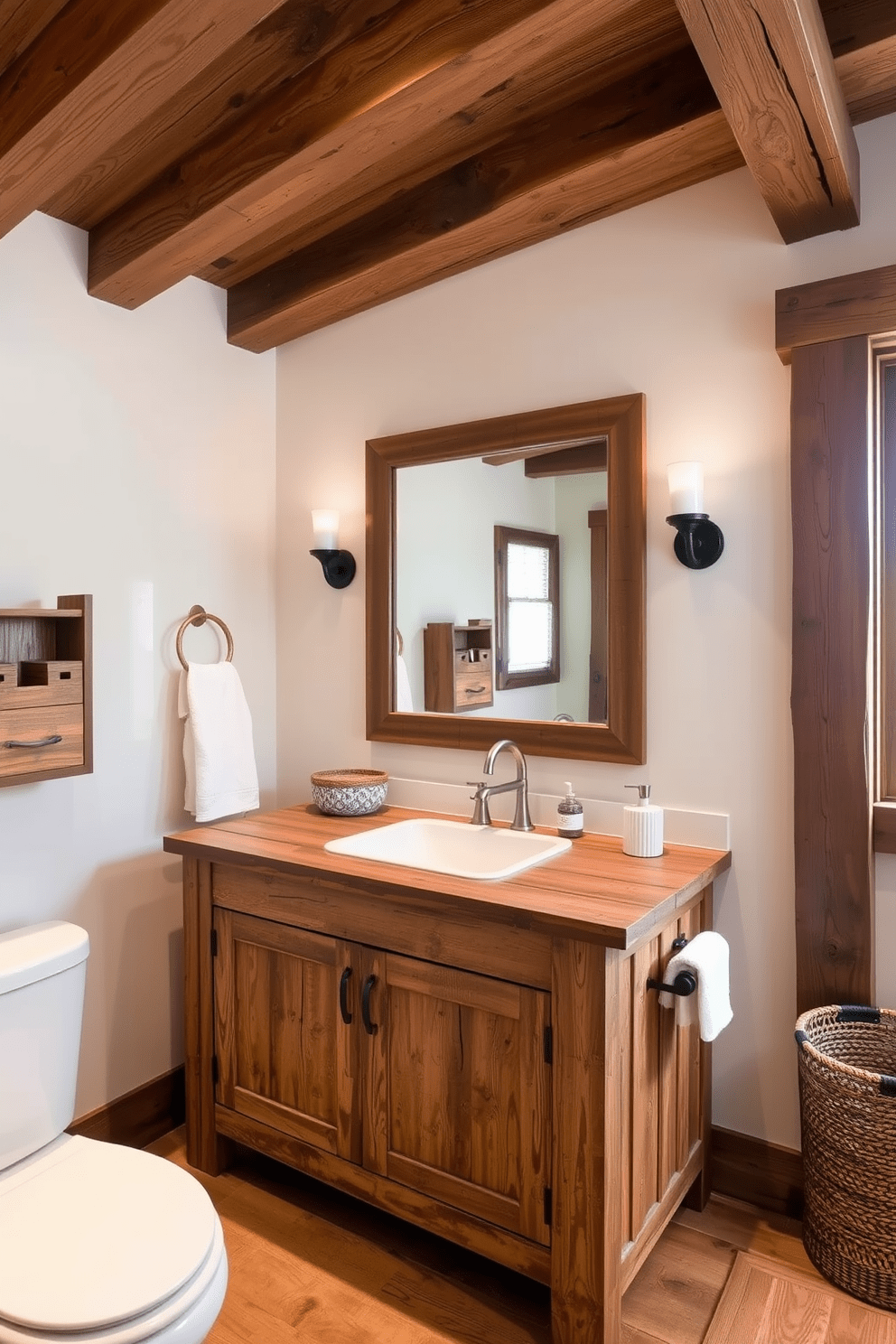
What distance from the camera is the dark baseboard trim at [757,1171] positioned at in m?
1.87

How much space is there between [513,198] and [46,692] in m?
1.50

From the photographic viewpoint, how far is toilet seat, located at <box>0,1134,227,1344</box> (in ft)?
3.96

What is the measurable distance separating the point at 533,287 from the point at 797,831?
1.46 m

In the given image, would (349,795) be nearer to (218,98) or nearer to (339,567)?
(339,567)

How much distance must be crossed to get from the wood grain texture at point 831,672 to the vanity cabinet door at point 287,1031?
99 centimetres

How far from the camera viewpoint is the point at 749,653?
6.24 feet

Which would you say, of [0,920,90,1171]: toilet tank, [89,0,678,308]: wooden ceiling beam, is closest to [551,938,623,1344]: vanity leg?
[0,920,90,1171]: toilet tank

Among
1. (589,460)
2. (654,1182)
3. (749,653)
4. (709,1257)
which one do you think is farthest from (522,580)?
(709,1257)

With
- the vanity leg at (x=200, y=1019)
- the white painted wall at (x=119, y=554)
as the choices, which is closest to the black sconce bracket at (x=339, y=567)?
the white painted wall at (x=119, y=554)

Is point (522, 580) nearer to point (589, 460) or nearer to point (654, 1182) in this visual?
point (589, 460)

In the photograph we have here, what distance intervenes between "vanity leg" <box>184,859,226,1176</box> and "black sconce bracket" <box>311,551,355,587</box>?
91 centimetres

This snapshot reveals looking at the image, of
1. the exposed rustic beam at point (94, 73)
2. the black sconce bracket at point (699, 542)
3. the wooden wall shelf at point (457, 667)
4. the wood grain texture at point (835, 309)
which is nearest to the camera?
the exposed rustic beam at point (94, 73)

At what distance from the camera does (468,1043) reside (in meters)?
1.67

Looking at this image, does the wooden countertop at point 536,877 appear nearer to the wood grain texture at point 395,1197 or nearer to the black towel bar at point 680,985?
the black towel bar at point 680,985
